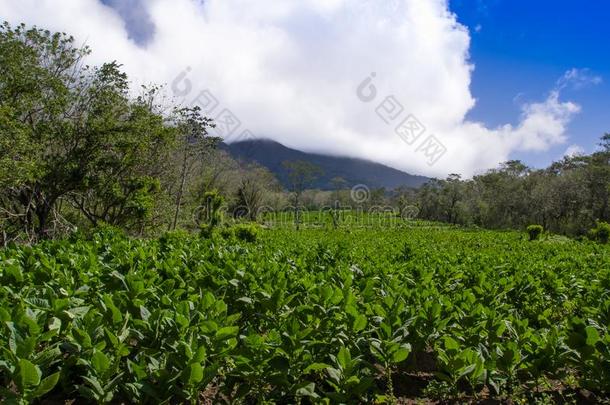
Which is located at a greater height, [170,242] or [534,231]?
[534,231]

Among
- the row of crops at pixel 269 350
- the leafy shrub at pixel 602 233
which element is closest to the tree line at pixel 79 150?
the row of crops at pixel 269 350

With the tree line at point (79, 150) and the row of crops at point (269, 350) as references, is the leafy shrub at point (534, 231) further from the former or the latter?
the row of crops at point (269, 350)

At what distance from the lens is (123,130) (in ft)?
56.8

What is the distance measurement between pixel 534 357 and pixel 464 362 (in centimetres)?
71

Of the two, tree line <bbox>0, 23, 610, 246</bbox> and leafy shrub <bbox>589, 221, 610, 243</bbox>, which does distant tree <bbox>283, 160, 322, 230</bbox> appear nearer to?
tree line <bbox>0, 23, 610, 246</bbox>

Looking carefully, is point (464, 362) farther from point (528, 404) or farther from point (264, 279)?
point (264, 279)

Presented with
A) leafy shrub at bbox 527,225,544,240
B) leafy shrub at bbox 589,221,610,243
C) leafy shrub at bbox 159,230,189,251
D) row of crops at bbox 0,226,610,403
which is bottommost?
leafy shrub at bbox 159,230,189,251

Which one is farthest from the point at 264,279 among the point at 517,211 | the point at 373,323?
the point at 517,211

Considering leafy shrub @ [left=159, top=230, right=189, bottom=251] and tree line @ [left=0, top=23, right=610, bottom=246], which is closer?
leafy shrub @ [left=159, top=230, right=189, bottom=251]

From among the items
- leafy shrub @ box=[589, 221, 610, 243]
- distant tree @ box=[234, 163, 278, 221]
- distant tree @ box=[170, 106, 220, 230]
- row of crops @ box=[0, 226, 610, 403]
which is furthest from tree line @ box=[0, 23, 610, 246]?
leafy shrub @ box=[589, 221, 610, 243]

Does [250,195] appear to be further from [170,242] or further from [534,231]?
[170,242]

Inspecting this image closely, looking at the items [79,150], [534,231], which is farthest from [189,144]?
[534,231]

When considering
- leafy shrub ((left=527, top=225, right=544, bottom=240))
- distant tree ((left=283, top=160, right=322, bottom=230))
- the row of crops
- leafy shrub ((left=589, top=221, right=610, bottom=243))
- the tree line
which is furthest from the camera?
distant tree ((left=283, top=160, right=322, bottom=230))

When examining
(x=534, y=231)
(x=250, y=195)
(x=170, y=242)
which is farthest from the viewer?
(x=250, y=195)
